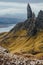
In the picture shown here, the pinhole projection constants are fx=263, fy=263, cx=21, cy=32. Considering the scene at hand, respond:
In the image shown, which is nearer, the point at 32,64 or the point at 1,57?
the point at 32,64

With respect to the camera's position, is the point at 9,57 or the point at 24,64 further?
the point at 9,57

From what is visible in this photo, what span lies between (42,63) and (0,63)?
5896 millimetres

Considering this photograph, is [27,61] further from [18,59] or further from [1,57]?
[1,57]

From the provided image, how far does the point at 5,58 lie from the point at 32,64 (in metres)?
4.28

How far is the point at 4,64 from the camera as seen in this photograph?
36.7 m

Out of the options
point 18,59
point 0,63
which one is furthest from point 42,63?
point 0,63

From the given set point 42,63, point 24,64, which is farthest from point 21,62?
point 42,63

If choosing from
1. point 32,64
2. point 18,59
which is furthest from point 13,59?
point 32,64

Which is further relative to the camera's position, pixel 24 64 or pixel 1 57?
pixel 1 57

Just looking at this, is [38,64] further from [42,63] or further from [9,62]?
[9,62]

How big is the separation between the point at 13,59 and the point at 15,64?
154 cm

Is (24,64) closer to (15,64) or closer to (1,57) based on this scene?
(15,64)

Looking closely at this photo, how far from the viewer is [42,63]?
36.9m

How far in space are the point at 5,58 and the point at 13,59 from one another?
1.15 meters
